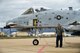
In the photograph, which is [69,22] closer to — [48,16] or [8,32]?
[48,16]

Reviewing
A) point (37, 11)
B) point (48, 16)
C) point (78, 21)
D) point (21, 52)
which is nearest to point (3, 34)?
point (37, 11)

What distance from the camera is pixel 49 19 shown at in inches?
1122

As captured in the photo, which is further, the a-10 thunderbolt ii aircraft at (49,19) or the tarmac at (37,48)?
the a-10 thunderbolt ii aircraft at (49,19)

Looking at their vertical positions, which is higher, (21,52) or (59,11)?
(59,11)

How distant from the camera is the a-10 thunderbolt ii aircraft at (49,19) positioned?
26.3 meters

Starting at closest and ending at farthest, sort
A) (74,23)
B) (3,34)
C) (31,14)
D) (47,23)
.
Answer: (74,23) < (47,23) < (31,14) < (3,34)

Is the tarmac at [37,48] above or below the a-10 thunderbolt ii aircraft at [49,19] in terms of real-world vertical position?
below

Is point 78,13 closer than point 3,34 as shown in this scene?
Yes

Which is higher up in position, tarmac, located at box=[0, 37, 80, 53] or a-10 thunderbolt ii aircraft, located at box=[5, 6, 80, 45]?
a-10 thunderbolt ii aircraft, located at box=[5, 6, 80, 45]

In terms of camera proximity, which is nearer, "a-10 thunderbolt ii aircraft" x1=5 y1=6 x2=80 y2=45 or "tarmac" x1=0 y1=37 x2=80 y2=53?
"tarmac" x1=0 y1=37 x2=80 y2=53

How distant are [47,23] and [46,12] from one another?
975 millimetres

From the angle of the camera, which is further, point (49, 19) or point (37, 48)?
point (49, 19)

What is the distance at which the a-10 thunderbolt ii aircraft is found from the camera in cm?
2628

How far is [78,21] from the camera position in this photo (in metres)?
26.1
